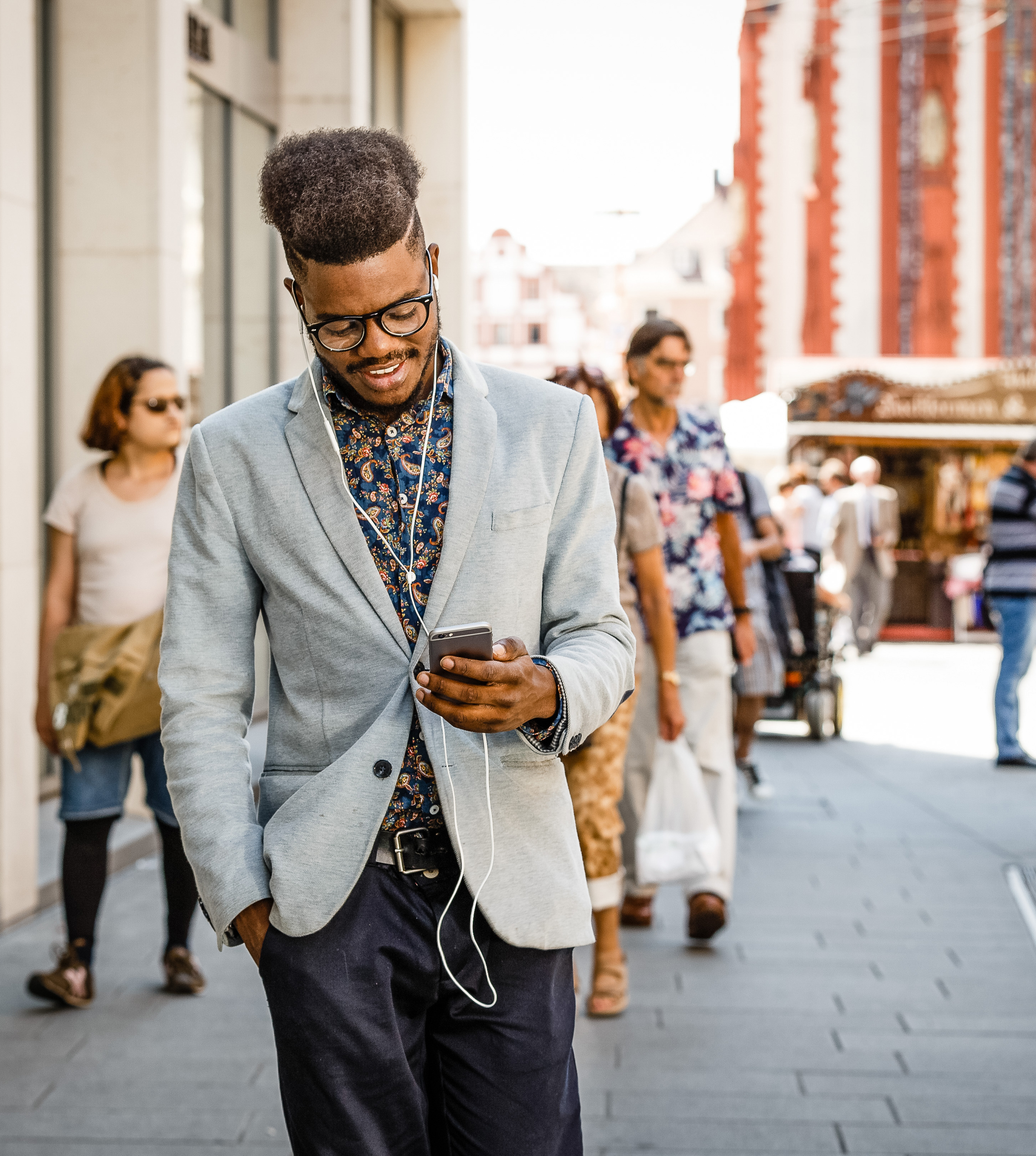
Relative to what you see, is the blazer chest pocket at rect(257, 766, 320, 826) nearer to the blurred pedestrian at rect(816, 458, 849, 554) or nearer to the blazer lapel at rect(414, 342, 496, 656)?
the blazer lapel at rect(414, 342, 496, 656)

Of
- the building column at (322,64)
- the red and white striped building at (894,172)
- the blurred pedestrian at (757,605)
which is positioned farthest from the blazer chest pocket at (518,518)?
the red and white striped building at (894,172)

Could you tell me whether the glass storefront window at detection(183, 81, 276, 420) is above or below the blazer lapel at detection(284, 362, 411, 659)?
above

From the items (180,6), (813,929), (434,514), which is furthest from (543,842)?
(180,6)

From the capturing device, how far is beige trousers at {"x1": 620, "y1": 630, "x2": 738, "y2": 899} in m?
5.48

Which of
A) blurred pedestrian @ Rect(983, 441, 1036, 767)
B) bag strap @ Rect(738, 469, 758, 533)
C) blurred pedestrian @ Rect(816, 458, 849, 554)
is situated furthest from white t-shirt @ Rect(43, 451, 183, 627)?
blurred pedestrian @ Rect(816, 458, 849, 554)

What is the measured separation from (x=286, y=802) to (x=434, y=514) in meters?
0.46

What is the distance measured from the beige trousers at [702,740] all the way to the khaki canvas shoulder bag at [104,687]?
1.70 meters

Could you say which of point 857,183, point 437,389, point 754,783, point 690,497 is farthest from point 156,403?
point 857,183

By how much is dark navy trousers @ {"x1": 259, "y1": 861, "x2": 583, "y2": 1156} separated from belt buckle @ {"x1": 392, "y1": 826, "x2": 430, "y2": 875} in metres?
0.01

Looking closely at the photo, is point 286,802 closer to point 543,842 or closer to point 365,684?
point 365,684

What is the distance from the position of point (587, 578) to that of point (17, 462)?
12.6ft

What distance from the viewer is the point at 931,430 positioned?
71.8 feet

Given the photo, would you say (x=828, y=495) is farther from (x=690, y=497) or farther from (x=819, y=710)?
(x=690, y=497)

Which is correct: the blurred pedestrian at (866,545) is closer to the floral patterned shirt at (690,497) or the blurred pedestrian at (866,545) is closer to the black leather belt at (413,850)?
the floral patterned shirt at (690,497)
